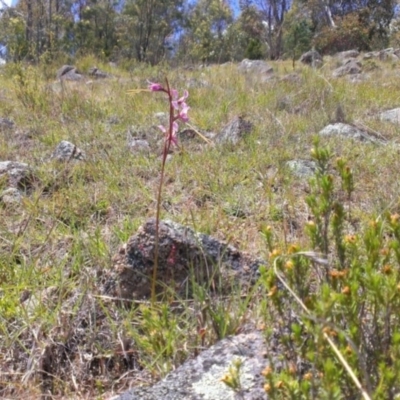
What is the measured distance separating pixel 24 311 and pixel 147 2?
67.2 feet

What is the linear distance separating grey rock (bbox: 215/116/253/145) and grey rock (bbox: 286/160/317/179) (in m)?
0.60

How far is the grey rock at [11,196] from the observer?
253 centimetres

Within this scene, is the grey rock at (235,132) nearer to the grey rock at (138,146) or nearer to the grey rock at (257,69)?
the grey rock at (138,146)

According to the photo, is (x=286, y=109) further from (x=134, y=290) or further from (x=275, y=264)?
(x=275, y=264)

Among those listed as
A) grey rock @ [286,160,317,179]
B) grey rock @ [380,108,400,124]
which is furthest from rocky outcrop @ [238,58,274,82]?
grey rock @ [286,160,317,179]

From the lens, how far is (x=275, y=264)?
0.96 m

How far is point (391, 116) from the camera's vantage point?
14.3 feet

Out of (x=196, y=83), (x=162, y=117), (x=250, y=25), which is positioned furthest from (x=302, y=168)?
(x=250, y=25)

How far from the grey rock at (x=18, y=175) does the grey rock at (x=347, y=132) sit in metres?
2.02

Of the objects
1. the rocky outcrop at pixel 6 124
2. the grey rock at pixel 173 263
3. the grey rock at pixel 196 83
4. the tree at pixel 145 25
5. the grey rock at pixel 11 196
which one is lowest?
the grey rock at pixel 173 263

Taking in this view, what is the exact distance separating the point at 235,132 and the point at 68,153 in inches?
46.3

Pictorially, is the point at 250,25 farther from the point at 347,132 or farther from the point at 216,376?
the point at 216,376

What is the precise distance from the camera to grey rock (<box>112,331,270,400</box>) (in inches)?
43.8

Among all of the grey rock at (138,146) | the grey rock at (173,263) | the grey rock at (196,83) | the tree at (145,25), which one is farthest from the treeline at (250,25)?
the grey rock at (173,263)
